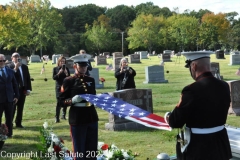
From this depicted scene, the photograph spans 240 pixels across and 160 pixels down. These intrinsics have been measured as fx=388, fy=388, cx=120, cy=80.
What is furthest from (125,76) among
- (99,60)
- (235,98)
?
(99,60)

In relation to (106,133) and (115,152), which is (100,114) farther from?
(115,152)

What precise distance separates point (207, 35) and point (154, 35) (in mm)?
19611

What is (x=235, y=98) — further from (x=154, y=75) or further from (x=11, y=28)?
(x=11, y=28)

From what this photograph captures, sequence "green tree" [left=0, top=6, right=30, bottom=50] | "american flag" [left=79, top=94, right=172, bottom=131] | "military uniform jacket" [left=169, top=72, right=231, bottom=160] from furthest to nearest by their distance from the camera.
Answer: "green tree" [left=0, top=6, right=30, bottom=50] < "american flag" [left=79, top=94, right=172, bottom=131] < "military uniform jacket" [left=169, top=72, right=231, bottom=160]

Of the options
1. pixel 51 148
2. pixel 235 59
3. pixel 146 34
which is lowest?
pixel 51 148

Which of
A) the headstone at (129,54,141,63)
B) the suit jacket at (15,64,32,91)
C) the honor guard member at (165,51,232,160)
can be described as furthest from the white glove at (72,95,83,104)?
the headstone at (129,54,141,63)

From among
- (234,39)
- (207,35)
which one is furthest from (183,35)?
(234,39)

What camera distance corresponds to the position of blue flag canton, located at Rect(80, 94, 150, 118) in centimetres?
568

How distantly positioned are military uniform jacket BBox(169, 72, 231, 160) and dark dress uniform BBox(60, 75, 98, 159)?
2338 mm

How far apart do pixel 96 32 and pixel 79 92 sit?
73.3 meters

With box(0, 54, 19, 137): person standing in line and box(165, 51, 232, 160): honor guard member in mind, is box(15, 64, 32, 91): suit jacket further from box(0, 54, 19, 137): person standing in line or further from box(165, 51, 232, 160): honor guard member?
box(165, 51, 232, 160): honor guard member

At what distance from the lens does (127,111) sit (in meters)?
5.82

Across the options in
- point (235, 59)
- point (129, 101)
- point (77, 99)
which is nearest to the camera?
point (77, 99)

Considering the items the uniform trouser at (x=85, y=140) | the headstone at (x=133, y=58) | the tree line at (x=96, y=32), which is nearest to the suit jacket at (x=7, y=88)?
the uniform trouser at (x=85, y=140)
